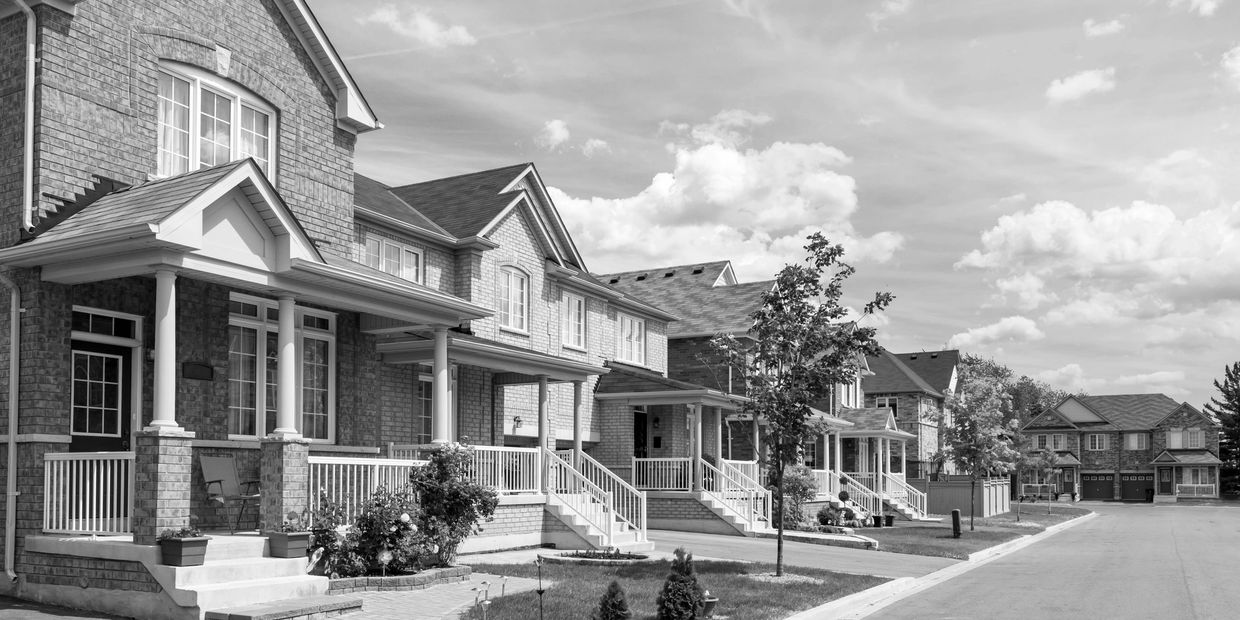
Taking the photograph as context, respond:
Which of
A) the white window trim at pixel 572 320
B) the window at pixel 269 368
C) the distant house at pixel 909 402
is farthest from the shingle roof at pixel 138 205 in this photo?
the distant house at pixel 909 402

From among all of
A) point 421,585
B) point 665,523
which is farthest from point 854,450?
point 421,585

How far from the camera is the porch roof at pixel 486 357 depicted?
1928 cm

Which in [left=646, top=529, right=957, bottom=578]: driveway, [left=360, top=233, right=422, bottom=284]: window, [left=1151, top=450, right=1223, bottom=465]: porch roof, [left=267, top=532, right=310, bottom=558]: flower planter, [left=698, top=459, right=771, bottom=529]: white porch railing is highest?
[left=360, top=233, right=422, bottom=284]: window

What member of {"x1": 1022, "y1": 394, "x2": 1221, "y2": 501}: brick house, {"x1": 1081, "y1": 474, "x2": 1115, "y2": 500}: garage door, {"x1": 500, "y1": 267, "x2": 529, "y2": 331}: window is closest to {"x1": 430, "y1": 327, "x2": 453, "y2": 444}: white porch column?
{"x1": 500, "y1": 267, "x2": 529, "y2": 331}: window

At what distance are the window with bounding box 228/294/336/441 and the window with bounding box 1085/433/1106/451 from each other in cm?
9252

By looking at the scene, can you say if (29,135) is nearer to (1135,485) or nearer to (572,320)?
(572,320)

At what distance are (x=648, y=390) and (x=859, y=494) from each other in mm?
14331

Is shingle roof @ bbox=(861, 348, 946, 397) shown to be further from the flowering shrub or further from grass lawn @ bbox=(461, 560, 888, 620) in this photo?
the flowering shrub

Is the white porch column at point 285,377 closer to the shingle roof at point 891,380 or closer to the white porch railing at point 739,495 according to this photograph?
the white porch railing at point 739,495

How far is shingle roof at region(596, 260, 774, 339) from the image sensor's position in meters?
40.1

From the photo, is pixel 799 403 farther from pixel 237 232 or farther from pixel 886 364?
pixel 886 364

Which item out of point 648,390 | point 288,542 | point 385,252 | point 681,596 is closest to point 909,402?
point 648,390

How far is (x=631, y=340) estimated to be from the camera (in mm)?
34625

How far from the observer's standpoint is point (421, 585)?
1441cm
